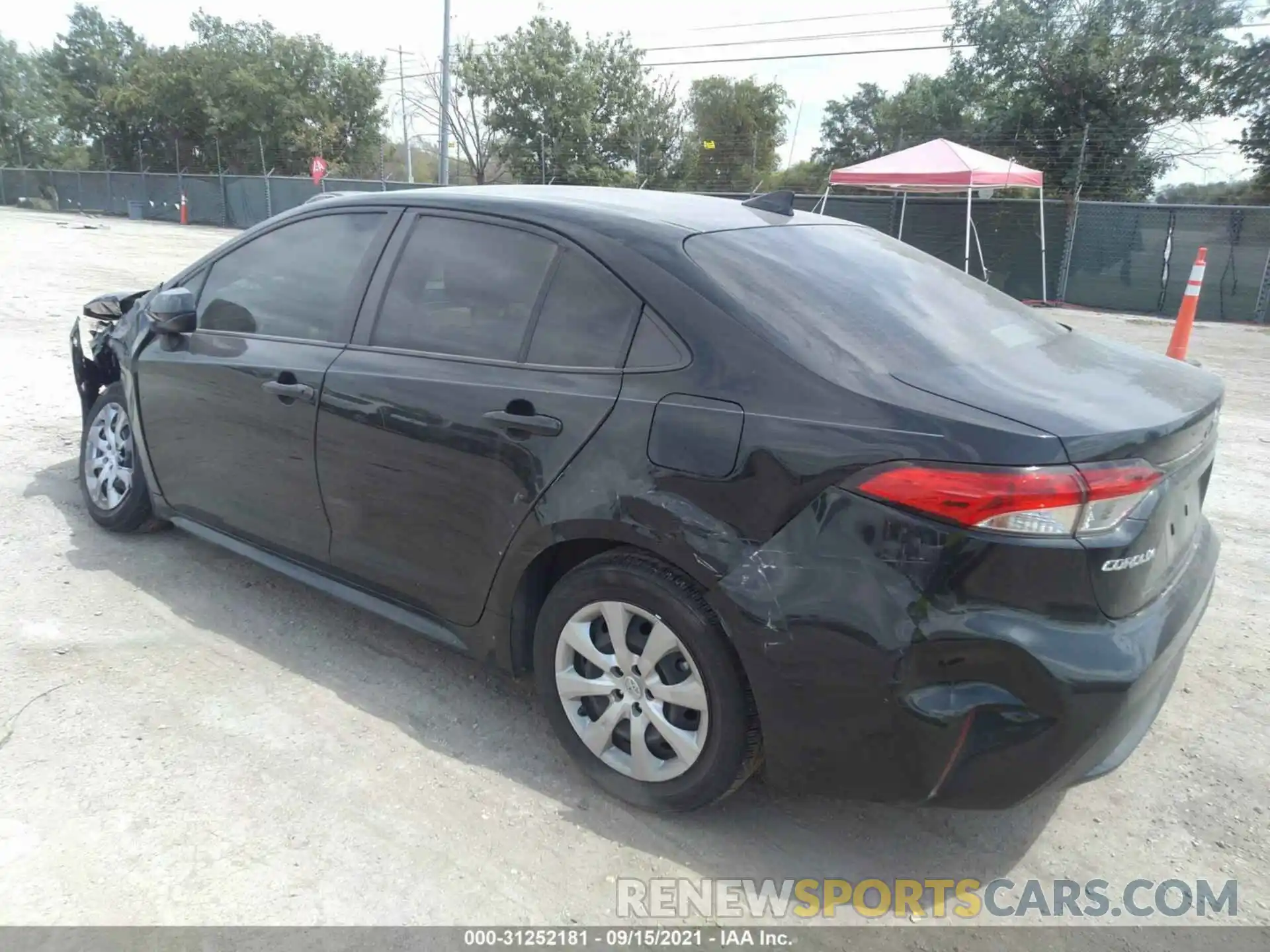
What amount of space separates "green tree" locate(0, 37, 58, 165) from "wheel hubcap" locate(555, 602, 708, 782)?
233 feet

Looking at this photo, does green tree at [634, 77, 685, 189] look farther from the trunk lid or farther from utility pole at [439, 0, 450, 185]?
the trunk lid

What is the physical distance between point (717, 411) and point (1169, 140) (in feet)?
98.4

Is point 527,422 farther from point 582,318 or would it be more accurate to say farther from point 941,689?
point 941,689

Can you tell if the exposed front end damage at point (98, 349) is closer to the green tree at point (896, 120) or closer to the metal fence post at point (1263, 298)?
the metal fence post at point (1263, 298)

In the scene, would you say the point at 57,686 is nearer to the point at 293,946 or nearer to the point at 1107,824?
the point at 293,946

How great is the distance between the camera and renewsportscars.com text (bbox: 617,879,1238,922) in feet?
7.55

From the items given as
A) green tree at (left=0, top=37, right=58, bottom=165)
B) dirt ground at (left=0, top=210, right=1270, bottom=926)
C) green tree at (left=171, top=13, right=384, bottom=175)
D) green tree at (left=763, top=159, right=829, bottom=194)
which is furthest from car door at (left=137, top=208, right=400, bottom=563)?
green tree at (left=0, top=37, right=58, bottom=165)

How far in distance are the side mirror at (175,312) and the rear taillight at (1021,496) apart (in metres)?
3.05

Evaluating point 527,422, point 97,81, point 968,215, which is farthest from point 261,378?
point 97,81

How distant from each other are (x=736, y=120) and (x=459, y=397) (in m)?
45.2

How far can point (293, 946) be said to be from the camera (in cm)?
214

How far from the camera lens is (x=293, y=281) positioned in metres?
3.51

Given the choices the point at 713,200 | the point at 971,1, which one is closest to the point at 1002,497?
the point at 713,200

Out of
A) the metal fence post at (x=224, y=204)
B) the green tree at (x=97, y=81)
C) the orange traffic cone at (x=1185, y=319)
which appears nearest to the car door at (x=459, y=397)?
the orange traffic cone at (x=1185, y=319)
